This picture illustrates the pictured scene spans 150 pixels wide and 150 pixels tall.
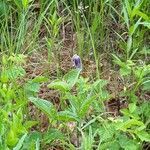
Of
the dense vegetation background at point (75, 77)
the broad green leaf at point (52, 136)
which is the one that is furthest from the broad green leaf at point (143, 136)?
the broad green leaf at point (52, 136)

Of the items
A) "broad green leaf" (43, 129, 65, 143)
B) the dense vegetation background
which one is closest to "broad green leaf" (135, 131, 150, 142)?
the dense vegetation background

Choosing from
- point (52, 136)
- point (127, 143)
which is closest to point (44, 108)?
point (52, 136)

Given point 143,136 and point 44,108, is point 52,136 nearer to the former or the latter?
point 44,108

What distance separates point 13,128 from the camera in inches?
68.9

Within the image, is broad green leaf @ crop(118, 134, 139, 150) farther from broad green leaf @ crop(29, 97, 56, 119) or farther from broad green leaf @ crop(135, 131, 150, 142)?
broad green leaf @ crop(29, 97, 56, 119)

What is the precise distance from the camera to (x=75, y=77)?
1.95 metres

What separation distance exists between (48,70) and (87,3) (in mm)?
572

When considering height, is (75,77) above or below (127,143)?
above

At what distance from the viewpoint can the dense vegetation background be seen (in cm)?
187

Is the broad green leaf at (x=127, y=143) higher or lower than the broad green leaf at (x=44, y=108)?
lower

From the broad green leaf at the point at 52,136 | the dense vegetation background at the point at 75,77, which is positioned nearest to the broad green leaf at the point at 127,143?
the dense vegetation background at the point at 75,77

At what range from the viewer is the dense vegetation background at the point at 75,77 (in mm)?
1866

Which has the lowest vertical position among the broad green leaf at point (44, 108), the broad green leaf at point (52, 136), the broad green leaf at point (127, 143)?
the broad green leaf at point (127, 143)

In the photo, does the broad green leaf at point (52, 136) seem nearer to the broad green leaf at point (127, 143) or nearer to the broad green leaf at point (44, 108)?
the broad green leaf at point (44, 108)
